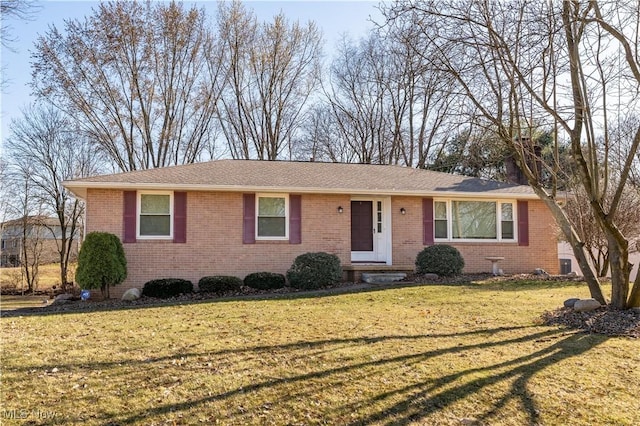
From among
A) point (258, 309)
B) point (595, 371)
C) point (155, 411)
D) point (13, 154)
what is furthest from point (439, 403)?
point (13, 154)

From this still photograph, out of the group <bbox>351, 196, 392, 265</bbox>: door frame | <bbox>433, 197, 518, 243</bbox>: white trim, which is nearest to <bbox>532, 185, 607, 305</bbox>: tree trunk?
<bbox>433, 197, 518, 243</bbox>: white trim

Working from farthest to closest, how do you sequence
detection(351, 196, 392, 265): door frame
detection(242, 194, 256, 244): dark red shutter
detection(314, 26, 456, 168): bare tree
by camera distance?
detection(314, 26, 456, 168): bare tree → detection(351, 196, 392, 265): door frame → detection(242, 194, 256, 244): dark red shutter

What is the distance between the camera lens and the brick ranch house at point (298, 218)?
40.6ft

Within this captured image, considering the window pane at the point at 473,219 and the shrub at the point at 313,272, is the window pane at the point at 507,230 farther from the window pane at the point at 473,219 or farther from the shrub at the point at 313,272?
the shrub at the point at 313,272

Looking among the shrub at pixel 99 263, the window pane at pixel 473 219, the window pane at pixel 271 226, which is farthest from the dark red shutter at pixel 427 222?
the shrub at pixel 99 263

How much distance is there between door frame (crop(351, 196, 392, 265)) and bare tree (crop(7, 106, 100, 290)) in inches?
632

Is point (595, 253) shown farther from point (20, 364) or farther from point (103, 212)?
point (20, 364)

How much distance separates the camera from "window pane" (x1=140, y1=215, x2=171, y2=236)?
1248cm

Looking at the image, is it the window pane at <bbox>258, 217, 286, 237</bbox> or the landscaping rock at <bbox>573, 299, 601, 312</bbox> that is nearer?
the landscaping rock at <bbox>573, 299, 601, 312</bbox>

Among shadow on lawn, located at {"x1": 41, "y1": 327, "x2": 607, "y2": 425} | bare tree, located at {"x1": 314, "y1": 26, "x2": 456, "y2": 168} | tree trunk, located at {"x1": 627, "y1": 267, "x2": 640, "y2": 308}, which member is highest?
bare tree, located at {"x1": 314, "y1": 26, "x2": 456, "y2": 168}

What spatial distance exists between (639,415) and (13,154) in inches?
1056

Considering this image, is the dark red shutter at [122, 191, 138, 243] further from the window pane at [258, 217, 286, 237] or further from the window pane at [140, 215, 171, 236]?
the window pane at [258, 217, 286, 237]

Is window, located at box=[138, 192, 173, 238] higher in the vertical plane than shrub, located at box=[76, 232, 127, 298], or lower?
higher

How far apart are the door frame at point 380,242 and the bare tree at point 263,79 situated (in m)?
13.4
